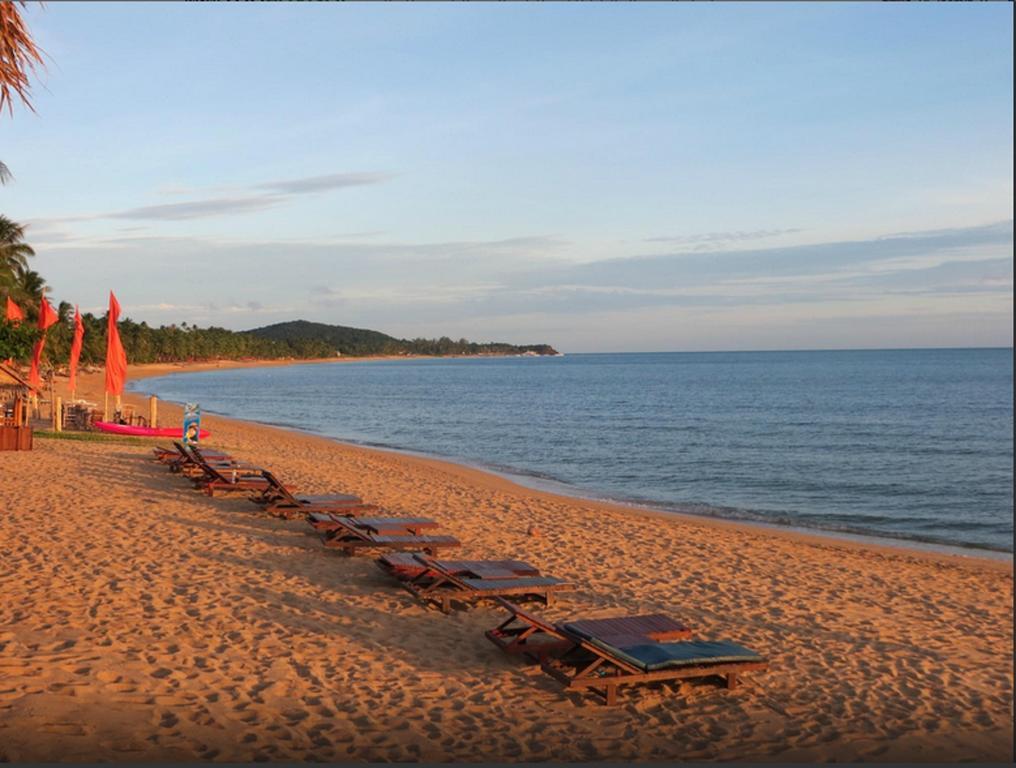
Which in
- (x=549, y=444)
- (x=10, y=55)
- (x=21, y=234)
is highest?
(x=21, y=234)

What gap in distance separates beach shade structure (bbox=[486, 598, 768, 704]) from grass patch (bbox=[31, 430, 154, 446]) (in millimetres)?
17363

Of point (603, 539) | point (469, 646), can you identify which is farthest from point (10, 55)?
point (603, 539)

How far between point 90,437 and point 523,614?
18.6 metres

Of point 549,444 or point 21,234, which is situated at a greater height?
point 21,234

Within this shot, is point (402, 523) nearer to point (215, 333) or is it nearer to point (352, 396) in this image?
point (352, 396)

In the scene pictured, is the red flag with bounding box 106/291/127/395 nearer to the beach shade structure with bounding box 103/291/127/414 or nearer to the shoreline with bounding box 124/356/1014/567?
the beach shade structure with bounding box 103/291/127/414

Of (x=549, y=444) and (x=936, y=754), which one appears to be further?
(x=549, y=444)

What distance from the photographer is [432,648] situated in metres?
6.83

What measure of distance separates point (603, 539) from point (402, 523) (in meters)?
3.00

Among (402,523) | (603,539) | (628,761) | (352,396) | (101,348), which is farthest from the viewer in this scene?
(101,348)

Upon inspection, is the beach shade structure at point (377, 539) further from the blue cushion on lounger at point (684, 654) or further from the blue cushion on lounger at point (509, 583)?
the blue cushion on lounger at point (684, 654)

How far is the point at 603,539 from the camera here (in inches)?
480

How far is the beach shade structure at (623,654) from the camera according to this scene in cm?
580

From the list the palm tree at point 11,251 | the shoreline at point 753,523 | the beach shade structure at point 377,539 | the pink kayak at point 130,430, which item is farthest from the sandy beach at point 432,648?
the palm tree at point 11,251
